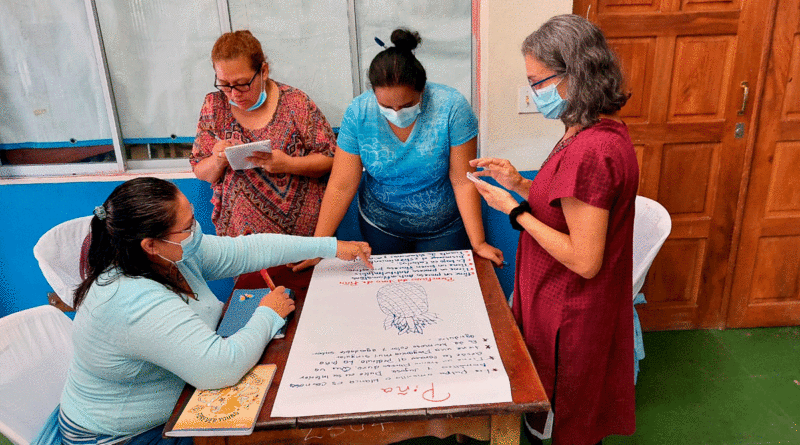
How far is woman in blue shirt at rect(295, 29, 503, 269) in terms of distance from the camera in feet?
5.52

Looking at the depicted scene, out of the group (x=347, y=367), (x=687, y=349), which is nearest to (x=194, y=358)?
(x=347, y=367)

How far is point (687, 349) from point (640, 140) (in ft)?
3.66

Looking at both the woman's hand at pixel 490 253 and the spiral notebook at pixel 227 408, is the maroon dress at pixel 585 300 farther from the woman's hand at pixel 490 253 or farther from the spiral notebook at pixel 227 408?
the spiral notebook at pixel 227 408

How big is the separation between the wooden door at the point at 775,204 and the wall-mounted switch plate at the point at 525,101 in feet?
3.81

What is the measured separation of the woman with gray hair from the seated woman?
698 mm

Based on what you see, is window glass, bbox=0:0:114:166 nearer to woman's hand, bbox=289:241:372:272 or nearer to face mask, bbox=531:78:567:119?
woman's hand, bbox=289:241:372:272

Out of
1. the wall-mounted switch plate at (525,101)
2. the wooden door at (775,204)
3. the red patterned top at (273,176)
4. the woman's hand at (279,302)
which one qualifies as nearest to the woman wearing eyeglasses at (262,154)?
the red patterned top at (273,176)

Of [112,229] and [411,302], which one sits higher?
[112,229]

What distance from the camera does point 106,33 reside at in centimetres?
255

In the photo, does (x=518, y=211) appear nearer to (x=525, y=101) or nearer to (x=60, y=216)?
(x=525, y=101)

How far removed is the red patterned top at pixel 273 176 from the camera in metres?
2.02

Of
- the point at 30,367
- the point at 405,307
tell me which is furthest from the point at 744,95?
the point at 30,367

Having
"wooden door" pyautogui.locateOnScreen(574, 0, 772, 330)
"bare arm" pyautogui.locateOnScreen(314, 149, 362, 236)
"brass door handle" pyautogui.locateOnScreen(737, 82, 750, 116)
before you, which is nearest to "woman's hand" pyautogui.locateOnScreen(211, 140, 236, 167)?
"bare arm" pyautogui.locateOnScreen(314, 149, 362, 236)

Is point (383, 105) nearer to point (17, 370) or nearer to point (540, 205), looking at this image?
point (540, 205)
